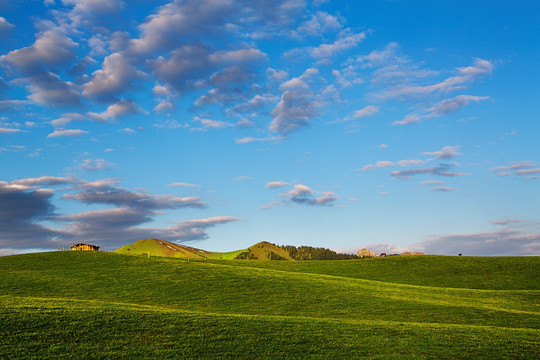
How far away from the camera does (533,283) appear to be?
60.5 meters

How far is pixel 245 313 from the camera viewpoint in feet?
103

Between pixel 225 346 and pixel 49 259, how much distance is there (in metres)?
61.4

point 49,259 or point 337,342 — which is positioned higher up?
point 49,259

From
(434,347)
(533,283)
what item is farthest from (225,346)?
(533,283)

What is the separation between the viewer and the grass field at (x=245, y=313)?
17.8 m

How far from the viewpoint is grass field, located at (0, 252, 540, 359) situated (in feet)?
58.5

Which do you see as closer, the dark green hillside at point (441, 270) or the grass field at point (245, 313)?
the grass field at point (245, 313)

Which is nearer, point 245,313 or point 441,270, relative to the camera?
point 245,313

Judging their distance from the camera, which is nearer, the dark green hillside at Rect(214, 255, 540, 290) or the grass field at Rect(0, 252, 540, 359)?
the grass field at Rect(0, 252, 540, 359)

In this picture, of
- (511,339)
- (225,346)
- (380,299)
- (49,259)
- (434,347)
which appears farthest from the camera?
(49,259)

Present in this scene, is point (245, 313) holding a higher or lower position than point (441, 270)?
Result: lower

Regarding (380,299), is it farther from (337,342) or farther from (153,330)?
(153,330)

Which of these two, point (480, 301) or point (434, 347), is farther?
point (480, 301)

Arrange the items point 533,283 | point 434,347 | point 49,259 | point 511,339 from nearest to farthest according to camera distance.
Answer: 1. point 434,347
2. point 511,339
3. point 533,283
4. point 49,259
